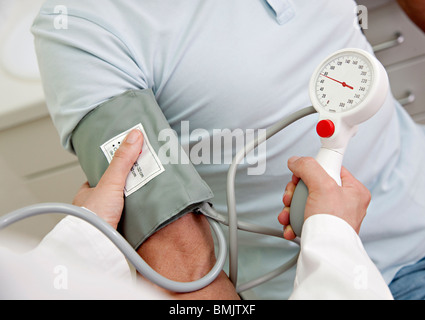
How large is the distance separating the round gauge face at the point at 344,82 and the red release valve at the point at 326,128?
2 centimetres

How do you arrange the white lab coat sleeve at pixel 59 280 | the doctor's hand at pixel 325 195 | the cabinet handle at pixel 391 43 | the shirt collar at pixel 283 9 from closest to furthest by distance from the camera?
the white lab coat sleeve at pixel 59 280, the doctor's hand at pixel 325 195, the shirt collar at pixel 283 9, the cabinet handle at pixel 391 43

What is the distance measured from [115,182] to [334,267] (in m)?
0.34

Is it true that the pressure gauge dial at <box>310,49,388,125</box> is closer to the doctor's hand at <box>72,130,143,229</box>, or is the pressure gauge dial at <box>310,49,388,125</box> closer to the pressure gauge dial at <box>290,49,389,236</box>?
the pressure gauge dial at <box>290,49,389,236</box>

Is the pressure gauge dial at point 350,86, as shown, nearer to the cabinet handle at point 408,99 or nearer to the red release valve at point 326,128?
Answer: the red release valve at point 326,128

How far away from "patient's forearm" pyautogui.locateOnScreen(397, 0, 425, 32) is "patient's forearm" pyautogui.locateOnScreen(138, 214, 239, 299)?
2.53 feet

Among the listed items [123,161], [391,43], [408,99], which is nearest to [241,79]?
[123,161]

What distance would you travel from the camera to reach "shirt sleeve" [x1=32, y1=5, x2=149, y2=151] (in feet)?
2.08

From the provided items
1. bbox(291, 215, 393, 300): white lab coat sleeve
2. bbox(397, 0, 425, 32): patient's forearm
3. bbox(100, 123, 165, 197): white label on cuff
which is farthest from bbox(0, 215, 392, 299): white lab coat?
bbox(397, 0, 425, 32): patient's forearm

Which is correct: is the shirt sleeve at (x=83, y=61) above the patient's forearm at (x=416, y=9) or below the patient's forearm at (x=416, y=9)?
above

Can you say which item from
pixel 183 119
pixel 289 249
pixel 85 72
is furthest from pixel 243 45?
pixel 289 249

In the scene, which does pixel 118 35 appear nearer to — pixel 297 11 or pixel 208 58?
pixel 208 58

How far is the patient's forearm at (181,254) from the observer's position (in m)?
0.62

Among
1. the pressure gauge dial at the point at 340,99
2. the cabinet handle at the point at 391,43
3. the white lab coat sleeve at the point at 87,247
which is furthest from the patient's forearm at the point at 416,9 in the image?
the white lab coat sleeve at the point at 87,247

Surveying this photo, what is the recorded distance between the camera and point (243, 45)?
710 millimetres
